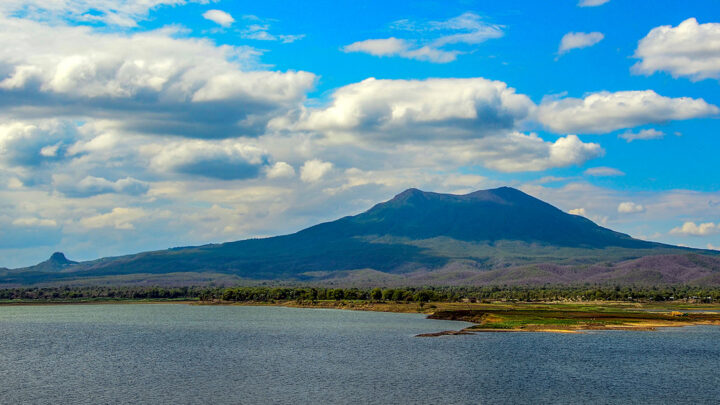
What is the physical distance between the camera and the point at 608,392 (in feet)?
200

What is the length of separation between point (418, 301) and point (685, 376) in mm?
Result: 126762

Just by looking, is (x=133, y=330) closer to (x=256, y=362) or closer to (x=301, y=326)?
(x=301, y=326)

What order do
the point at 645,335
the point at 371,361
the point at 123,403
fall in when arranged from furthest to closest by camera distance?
1. the point at 645,335
2. the point at 371,361
3. the point at 123,403

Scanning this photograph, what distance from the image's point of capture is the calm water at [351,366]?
59.2 metres

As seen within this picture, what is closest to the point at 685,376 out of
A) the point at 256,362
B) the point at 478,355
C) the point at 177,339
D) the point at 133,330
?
the point at 478,355

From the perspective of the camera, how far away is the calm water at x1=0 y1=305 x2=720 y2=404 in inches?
2333

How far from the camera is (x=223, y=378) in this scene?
6812 centimetres

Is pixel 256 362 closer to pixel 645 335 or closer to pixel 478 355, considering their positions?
pixel 478 355

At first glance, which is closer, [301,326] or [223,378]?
[223,378]

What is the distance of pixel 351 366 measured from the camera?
7500 cm

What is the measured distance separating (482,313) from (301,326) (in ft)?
119

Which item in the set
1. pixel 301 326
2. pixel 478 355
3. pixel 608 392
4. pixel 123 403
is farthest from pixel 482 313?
pixel 123 403

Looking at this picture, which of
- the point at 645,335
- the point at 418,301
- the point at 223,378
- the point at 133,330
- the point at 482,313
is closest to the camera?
the point at 223,378

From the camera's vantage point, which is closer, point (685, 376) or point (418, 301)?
point (685, 376)
